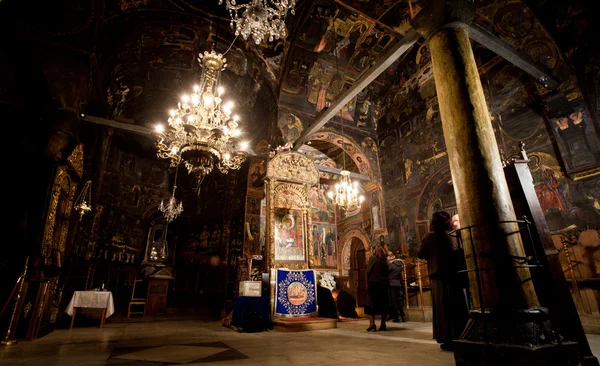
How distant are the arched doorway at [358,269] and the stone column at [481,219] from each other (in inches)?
366

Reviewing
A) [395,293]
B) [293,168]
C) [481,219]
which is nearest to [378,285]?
[395,293]

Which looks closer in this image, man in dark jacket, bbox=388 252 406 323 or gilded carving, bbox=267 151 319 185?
man in dark jacket, bbox=388 252 406 323

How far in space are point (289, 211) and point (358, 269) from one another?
6.23 meters

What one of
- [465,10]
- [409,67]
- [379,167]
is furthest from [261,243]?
[465,10]

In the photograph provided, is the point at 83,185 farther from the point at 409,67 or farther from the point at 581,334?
the point at 409,67

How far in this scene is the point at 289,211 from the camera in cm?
698

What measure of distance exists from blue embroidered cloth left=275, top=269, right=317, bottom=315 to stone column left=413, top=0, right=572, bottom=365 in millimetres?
4075

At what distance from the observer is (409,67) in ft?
33.2

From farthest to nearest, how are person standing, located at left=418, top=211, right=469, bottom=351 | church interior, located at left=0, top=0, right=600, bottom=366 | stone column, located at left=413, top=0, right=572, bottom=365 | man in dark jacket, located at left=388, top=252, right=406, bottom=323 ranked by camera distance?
man in dark jacket, located at left=388, top=252, right=406, bottom=323 → person standing, located at left=418, top=211, right=469, bottom=351 → church interior, located at left=0, top=0, right=600, bottom=366 → stone column, located at left=413, top=0, right=572, bottom=365

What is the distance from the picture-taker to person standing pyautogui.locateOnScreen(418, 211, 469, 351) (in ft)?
9.78

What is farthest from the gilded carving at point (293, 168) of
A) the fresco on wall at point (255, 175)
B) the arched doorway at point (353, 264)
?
the arched doorway at point (353, 264)

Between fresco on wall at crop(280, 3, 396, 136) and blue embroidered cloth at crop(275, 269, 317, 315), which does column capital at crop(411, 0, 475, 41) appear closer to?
blue embroidered cloth at crop(275, 269, 317, 315)

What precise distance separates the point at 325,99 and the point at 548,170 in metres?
6.71

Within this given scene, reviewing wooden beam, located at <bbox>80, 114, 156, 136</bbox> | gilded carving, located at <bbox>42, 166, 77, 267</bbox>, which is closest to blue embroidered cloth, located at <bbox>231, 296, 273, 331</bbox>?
gilded carving, located at <bbox>42, 166, 77, 267</bbox>
